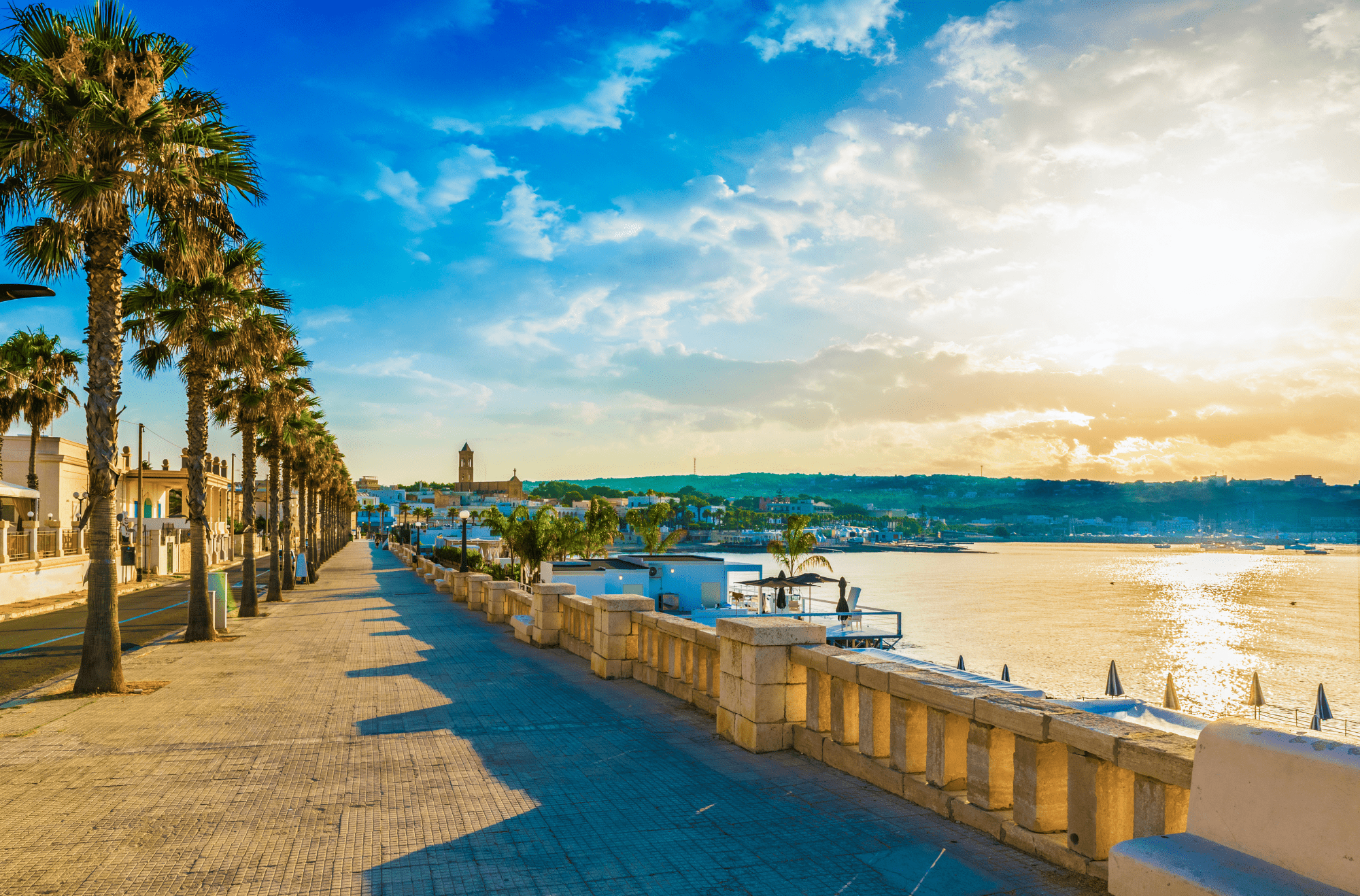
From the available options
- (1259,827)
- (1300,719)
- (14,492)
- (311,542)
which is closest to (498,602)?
(1259,827)

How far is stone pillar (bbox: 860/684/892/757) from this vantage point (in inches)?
246

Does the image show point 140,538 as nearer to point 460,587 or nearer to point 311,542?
point 311,542

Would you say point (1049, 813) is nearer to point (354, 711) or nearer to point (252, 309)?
point (354, 711)

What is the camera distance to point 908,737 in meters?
5.96

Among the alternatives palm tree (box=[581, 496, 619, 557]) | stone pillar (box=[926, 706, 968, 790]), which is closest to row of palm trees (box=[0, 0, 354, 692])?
stone pillar (box=[926, 706, 968, 790])

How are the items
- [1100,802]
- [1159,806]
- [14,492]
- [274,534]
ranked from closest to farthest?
[1159,806], [1100,802], [274,534], [14,492]

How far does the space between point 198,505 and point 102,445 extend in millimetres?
6011

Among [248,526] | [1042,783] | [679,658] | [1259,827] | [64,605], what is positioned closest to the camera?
[1259,827]

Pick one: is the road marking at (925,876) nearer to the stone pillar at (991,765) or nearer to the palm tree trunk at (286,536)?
the stone pillar at (991,765)

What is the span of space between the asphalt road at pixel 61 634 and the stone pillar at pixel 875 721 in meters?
12.5

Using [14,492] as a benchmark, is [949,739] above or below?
below

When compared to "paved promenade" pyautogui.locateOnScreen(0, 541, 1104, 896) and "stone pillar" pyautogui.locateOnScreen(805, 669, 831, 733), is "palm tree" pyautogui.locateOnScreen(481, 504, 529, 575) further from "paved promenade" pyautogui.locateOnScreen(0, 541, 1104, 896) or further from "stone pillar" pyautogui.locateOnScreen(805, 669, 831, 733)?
"stone pillar" pyautogui.locateOnScreen(805, 669, 831, 733)

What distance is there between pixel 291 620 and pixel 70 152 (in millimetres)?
13841

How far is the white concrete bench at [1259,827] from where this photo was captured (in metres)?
2.86
